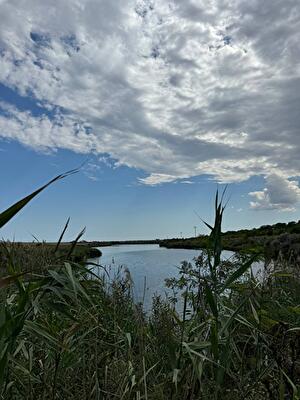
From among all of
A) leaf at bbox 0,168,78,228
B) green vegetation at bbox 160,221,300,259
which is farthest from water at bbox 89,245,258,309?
leaf at bbox 0,168,78,228

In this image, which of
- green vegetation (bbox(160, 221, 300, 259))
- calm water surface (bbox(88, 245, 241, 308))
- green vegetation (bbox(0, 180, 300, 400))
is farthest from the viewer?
calm water surface (bbox(88, 245, 241, 308))

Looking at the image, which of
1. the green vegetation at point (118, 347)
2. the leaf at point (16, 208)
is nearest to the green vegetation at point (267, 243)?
the green vegetation at point (118, 347)

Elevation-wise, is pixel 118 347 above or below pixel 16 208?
below

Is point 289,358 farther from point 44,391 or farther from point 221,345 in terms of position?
point 44,391

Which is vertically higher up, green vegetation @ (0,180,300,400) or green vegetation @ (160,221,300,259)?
green vegetation @ (160,221,300,259)

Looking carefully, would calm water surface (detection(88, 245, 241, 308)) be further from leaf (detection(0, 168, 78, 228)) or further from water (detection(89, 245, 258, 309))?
leaf (detection(0, 168, 78, 228))

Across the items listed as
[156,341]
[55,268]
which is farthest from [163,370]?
[55,268]

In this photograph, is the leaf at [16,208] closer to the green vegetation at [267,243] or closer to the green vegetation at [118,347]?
the green vegetation at [118,347]

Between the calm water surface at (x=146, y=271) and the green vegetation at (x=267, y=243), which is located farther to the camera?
the calm water surface at (x=146, y=271)

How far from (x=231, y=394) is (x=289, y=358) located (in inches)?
15.5

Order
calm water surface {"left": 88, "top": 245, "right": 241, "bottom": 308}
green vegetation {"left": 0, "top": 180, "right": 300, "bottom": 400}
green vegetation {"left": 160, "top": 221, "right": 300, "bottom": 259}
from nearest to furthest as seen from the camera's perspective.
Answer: green vegetation {"left": 0, "top": 180, "right": 300, "bottom": 400} → green vegetation {"left": 160, "top": 221, "right": 300, "bottom": 259} → calm water surface {"left": 88, "top": 245, "right": 241, "bottom": 308}

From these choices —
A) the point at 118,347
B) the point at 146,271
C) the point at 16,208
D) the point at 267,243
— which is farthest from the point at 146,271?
the point at 16,208

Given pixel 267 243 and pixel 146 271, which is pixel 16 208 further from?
pixel 146 271

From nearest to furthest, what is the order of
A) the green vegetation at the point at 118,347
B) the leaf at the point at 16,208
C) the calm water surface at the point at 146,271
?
1. the leaf at the point at 16,208
2. the green vegetation at the point at 118,347
3. the calm water surface at the point at 146,271
